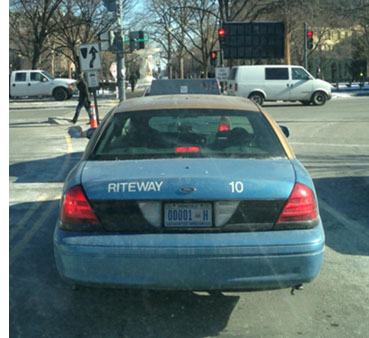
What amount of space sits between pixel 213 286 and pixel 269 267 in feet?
1.20

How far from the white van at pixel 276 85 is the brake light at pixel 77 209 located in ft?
76.0

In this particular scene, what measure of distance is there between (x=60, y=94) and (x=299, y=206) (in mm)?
31619

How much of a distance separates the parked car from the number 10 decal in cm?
724

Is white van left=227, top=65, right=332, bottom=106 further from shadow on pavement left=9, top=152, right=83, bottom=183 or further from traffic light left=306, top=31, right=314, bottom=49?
shadow on pavement left=9, top=152, right=83, bottom=183

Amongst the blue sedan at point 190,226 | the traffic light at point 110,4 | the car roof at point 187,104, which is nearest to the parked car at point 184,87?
the car roof at point 187,104

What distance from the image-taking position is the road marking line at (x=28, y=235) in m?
5.14

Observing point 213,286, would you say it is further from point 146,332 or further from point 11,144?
point 11,144

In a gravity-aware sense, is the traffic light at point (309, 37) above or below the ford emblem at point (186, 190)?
above

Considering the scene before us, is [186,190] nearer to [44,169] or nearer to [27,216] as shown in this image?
[27,216]

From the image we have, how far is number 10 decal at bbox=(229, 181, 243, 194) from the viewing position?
11.3 ft

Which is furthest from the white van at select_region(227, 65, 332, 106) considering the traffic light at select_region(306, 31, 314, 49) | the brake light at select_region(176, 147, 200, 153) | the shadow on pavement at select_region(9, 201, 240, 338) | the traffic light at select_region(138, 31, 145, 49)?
the shadow on pavement at select_region(9, 201, 240, 338)

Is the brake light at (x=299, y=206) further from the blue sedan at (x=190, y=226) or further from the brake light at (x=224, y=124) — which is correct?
the brake light at (x=224, y=124)

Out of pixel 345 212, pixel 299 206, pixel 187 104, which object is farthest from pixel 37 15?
pixel 299 206

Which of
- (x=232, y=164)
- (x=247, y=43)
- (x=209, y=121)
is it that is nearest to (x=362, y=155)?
(x=209, y=121)
